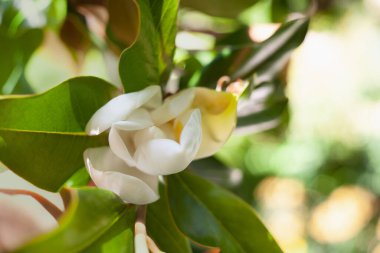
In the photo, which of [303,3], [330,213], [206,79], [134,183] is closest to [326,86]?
[330,213]

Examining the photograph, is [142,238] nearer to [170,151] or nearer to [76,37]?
[170,151]

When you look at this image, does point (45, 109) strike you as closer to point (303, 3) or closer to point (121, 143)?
point (121, 143)

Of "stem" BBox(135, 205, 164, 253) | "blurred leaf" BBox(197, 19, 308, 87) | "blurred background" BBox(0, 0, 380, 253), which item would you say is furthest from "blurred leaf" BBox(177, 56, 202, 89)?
"blurred background" BBox(0, 0, 380, 253)

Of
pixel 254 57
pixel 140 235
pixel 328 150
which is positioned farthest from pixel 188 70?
pixel 328 150

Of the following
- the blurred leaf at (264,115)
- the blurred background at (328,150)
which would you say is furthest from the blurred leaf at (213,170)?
the blurred background at (328,150)

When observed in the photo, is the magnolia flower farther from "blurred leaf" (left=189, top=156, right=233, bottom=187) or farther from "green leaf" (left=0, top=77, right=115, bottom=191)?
"blurred leaf" (left=189, top=156, right=233, bottom=187)

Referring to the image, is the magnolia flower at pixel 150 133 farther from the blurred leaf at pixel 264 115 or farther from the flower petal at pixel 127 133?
the blurred leaf at pixel 264 115

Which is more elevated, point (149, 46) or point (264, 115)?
point (149, 46)
